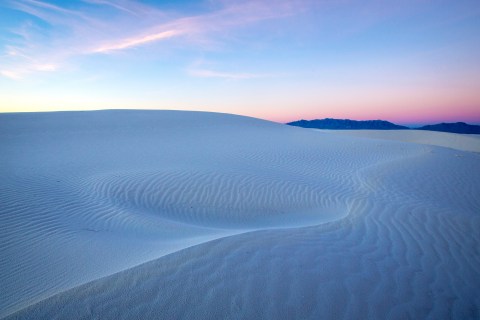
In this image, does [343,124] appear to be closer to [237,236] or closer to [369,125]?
[369,125]

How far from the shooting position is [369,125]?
10881cm

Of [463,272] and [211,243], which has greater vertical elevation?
[211,243]

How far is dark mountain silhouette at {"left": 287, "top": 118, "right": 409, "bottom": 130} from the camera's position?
107 metres

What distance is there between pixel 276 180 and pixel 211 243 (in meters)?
5.66

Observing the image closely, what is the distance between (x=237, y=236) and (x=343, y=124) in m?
124

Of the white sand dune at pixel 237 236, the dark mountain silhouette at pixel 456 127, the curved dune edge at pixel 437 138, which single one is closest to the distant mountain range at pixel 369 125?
the dark mountain silhouette at pixel 456 127

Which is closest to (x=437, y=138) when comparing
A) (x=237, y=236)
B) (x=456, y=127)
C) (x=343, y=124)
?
(x=237, y=236)

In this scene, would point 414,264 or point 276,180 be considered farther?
point 276,180

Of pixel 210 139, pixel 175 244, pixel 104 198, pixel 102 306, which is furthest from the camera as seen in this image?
pixel 210 139

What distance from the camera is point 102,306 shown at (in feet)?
8.03

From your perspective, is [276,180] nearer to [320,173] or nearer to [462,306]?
[320,173]

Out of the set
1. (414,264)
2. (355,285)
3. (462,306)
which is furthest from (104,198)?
(462,306)

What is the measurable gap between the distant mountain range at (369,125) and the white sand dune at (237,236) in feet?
321

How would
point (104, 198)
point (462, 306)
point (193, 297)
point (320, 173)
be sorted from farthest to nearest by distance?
point (320, 173), point (104, 198), point (462, 306), point (193, 297)
